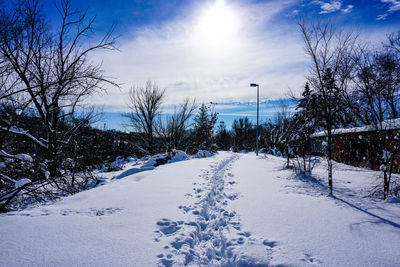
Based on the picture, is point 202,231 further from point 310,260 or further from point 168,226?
point 310,260

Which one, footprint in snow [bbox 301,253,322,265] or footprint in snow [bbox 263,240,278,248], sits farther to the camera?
footprint in snow [bbox 263,240,278,248]

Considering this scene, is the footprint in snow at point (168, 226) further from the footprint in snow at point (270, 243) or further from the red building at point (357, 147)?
the red building at point (357, 147)

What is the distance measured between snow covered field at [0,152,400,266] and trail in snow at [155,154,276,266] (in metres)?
0.01

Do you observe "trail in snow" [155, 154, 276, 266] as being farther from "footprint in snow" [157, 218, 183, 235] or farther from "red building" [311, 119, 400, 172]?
"red building" [311, 119, 400, 172]

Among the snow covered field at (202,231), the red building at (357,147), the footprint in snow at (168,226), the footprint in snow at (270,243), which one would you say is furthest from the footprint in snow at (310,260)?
the red building at (357,147)

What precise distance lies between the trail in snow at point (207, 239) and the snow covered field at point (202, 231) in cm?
1

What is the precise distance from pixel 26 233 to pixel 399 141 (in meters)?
6.84

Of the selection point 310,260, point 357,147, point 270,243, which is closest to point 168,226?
point 270,243

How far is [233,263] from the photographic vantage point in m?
2.00

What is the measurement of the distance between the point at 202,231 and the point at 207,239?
0.21 meters

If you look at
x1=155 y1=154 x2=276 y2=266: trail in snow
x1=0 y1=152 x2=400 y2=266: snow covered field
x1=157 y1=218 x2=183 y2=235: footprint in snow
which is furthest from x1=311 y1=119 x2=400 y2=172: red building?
x1=157 y1=218 x2=183 y2=235: footprint in snow

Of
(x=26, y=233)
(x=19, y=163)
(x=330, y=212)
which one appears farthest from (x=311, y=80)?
(x=19, y=163)

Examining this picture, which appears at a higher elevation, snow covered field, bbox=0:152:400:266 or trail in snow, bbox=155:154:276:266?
snow covered field, bbox=0:152:400:266

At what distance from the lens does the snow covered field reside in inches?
74.5
